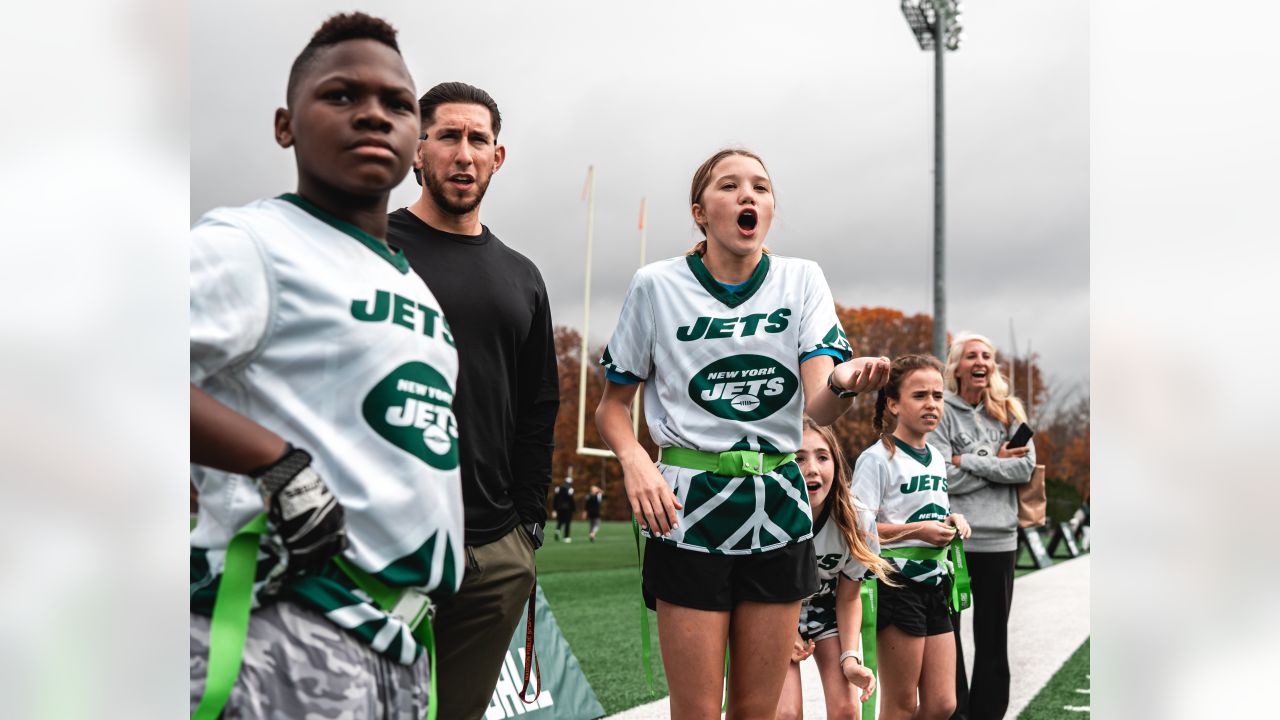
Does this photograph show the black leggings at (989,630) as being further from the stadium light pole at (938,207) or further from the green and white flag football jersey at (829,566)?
the stadium light pole at (938,207)

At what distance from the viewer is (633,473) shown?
3.05 meters

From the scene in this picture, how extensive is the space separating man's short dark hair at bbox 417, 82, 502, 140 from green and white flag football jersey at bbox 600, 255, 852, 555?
0.86 meters

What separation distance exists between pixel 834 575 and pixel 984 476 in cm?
116

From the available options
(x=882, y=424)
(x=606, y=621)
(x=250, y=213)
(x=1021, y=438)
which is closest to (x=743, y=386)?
(x=250, y=213)

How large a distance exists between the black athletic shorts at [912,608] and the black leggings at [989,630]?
33cm

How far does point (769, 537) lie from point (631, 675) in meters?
5.25

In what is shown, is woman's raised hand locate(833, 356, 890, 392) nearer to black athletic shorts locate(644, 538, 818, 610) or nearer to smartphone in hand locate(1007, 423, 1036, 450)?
black athletic shorts locate(644, 538, 818, 610)

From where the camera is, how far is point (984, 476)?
556 cm

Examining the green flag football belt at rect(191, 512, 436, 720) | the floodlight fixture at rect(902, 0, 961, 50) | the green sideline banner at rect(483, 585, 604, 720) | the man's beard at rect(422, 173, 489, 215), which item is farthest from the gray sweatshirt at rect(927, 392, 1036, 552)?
the floodlight fixture at rect(902, 0, 961, 50)

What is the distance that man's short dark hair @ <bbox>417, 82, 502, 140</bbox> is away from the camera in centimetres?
261

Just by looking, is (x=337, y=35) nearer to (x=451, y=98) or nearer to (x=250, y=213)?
(x=250, y=213)
